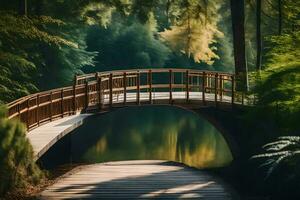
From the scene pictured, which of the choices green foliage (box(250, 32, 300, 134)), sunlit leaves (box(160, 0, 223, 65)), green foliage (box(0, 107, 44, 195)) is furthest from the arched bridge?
green foliage (box(250, 32, 300, 134))

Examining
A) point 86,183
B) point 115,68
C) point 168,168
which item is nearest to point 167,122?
point 115,68

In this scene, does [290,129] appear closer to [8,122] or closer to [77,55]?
[8,122]

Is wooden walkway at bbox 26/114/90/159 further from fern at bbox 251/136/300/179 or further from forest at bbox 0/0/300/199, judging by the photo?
fern at bbox 251/136/300/179

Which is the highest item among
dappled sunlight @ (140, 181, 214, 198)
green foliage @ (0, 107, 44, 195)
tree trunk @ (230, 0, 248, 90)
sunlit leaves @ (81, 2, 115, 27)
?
sunlit leaves @ (81, 2, 115, 27)

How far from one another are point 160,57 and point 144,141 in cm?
1597

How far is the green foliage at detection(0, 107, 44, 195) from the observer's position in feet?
47.0

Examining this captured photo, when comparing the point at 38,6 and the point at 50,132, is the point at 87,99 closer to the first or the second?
the point at 50,132

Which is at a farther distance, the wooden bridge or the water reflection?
the water reflection

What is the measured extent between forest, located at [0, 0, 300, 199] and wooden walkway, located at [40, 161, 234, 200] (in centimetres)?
103

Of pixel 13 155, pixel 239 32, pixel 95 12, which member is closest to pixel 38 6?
pixel 95 12

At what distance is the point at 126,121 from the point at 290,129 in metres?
29.6

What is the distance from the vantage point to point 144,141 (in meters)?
35.4

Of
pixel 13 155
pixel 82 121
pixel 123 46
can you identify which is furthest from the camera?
pixel 123 46

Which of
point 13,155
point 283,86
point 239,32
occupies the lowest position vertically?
point 13,155
